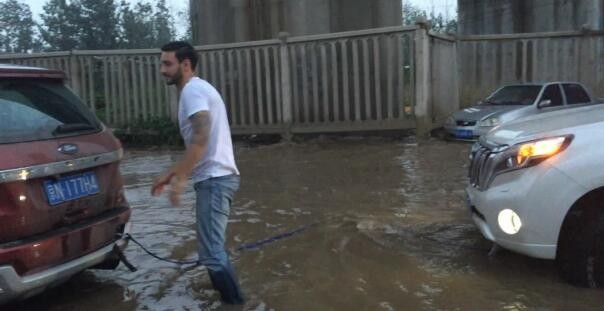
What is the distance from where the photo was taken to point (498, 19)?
83.6 ft

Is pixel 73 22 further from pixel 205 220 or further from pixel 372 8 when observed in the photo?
pixel 205 220

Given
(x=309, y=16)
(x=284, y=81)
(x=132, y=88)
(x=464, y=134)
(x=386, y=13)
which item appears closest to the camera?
(x=464, y=134)

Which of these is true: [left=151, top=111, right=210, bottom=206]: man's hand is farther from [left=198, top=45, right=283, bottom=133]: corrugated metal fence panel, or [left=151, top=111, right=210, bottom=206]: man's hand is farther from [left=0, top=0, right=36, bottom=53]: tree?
[left=0, top=0, right=36, bottom=53]: tree

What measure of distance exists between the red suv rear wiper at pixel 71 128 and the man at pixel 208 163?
2.36ft

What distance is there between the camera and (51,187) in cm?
367

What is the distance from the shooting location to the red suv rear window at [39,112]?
3.70 m

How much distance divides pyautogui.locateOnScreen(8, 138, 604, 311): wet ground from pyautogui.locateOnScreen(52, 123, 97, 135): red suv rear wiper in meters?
1.18

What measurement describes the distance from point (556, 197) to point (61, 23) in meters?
31.5

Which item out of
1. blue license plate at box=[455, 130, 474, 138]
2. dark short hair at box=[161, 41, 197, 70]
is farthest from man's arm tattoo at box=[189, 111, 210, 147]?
blue license plate at box=[455, 130, 474, 138]

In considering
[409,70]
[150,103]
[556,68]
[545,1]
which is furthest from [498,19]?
[150,103]

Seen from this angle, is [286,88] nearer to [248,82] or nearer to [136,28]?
[248,82]

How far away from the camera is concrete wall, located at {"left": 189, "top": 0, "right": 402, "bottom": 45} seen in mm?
14680

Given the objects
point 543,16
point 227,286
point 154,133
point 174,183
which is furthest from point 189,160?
point 543,16

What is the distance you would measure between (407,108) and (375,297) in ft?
30.9
